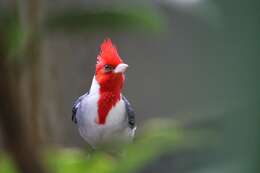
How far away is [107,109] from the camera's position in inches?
17.3

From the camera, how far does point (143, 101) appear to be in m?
1.42

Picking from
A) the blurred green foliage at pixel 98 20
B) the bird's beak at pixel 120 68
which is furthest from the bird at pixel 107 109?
the blurred green foliage at pixel 98 20

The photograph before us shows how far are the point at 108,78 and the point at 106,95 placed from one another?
0.04 feet

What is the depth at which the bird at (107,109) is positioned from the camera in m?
0.44

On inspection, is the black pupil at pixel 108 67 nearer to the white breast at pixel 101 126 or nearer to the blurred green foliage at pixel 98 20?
→ the white breast at pixel 101 126

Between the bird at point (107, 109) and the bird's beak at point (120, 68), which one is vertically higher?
the bird's beak at point (120, 68)

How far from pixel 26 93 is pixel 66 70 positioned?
0.62 m

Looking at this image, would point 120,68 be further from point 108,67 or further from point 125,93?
point 125,93

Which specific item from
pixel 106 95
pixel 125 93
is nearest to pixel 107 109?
pixel 106 95

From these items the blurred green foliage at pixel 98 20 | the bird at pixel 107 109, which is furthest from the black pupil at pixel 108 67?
the blurred green foliage at pixel 98 20

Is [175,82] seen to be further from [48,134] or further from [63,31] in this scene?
[48,134]

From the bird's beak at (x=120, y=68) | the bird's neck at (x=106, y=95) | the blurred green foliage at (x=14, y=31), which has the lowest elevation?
the bird's neck at (x=106, y=95)

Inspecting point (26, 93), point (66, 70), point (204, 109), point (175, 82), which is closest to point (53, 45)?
point (66, 70)

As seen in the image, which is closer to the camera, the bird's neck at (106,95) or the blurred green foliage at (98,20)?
the bird's neck at (106,95)
